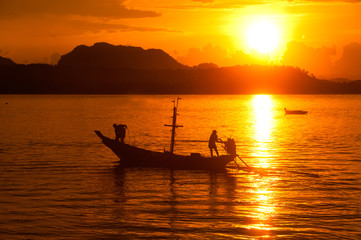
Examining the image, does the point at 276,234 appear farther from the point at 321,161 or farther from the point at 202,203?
the point at 321,161

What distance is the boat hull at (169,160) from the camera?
125 feet

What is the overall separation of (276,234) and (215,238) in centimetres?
271

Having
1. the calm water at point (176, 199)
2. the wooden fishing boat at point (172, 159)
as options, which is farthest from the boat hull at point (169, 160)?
the calm water at point (176, 199)

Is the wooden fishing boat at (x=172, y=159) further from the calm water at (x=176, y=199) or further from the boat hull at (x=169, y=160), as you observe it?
the calm water at (x=176, y=199)

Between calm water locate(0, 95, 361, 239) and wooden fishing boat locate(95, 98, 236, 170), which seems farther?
wooden fishing boat locate(95, 98, 236, 170)

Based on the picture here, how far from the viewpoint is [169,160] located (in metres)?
38.4

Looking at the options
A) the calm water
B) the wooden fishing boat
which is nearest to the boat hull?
the wooden fishing boat

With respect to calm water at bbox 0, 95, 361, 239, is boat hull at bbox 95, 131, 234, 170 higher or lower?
higher

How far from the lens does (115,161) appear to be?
145ft

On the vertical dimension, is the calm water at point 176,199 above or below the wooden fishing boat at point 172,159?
below

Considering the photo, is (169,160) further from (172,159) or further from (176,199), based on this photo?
(176,199)

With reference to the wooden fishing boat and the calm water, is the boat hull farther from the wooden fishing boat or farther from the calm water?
the calm water

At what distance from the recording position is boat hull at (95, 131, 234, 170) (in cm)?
3806

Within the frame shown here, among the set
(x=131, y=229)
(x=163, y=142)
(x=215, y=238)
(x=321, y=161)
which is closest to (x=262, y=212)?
(x=215, y=238)
